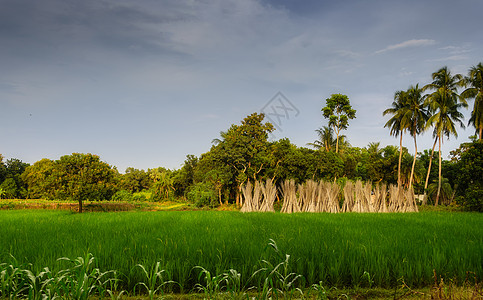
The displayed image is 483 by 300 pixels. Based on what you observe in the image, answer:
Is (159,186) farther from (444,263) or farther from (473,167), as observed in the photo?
(444,263)

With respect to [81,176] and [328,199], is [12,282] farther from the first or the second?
[328,199]

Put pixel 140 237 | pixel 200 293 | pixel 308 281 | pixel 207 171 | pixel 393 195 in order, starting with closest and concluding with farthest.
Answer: pixel 200 293, pixel 308 281, pixel 140 237, pixel 393 195, pixel 207 171

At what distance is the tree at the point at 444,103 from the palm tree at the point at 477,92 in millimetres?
727

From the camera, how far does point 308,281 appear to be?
390 centimetres

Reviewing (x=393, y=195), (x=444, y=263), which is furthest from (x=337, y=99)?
(x=444, y=263)

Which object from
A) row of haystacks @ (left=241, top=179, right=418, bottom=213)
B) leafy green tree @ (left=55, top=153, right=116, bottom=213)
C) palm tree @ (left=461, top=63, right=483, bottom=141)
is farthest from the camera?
palm tree @ (left=461, top=63, right=483, bottom=141)

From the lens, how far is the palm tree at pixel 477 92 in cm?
2609

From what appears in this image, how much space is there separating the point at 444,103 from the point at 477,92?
8.93ft

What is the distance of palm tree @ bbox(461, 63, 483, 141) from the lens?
26.1 metres

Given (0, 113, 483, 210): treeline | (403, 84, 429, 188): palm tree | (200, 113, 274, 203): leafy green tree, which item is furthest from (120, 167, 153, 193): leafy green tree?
(403, 84, 429, 188): palm tree

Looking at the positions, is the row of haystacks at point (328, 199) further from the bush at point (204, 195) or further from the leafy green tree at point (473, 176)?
the bush at point (204, 195)

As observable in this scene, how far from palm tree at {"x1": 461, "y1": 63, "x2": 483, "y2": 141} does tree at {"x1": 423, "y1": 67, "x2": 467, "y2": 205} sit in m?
0.73

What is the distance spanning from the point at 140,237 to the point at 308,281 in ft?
13.2

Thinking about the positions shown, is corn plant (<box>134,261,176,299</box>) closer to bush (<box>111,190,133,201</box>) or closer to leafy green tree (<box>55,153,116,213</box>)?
leafy green tree (<box>55,153,116,213</box>)
